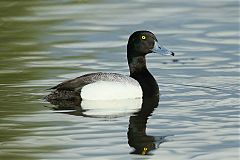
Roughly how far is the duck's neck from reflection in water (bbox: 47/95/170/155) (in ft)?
0.31

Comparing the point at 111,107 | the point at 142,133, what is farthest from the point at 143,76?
the point at 142,133

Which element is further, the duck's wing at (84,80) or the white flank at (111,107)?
the duck's wing at (84,80)

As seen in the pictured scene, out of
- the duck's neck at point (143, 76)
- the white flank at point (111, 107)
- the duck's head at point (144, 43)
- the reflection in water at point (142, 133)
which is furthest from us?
the duck's head at point (144, 43)

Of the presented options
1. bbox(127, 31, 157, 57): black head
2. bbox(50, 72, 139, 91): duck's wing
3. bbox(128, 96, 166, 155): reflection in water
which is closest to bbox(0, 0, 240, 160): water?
bbox(128, 96, 166, 155): reflection in water

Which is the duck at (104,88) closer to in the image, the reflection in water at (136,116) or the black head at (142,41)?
the reflection in water at (136,116)

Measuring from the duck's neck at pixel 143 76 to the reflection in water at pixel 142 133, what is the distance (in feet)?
0.99

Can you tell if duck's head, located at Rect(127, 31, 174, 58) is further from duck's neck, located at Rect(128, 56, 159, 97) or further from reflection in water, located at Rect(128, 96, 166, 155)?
reflection in water, located at Rect(128, 96, 166, 155)

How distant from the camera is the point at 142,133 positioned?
32.7 ft

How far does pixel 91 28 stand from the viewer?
54.7 feet

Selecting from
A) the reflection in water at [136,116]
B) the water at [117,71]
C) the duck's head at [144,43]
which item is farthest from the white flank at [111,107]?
the duck's head at [144,43]

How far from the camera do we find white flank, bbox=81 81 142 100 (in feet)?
38.4

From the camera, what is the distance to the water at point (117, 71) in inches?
368

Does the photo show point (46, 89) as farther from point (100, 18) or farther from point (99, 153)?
point (100, 18)

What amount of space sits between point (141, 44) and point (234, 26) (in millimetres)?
4250
